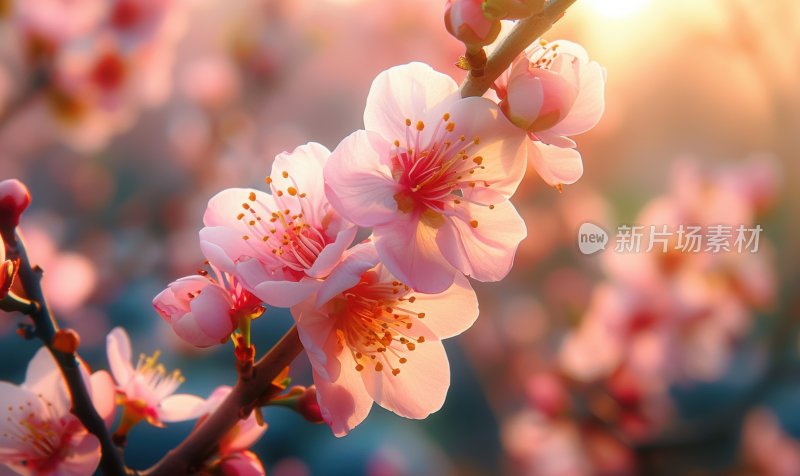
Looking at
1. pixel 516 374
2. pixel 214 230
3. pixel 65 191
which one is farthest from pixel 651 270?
pixel 65 191

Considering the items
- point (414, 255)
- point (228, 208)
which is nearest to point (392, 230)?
point (414, 255)

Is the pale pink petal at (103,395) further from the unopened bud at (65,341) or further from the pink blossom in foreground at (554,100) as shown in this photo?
the pink blossom in foreground at (554,100)

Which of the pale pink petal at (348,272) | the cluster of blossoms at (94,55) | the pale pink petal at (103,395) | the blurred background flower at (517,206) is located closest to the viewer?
the pale pink petal at (348,272)

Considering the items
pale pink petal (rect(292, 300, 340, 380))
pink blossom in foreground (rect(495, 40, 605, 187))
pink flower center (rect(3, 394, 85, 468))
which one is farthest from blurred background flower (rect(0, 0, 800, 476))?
pink flower center (rect(3, 394, 85, 468))

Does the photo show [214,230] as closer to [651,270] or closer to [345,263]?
[345,263]

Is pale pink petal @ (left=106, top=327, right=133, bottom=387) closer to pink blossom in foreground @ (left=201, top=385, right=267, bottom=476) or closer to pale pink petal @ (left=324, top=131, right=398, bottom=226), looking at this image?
pink blossom in foreground @ (left=201, top=385, right=267, bottom=476)

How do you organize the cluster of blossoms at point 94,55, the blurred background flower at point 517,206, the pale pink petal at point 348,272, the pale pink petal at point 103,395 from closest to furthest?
A: the pale pink petal at point 348,272, the pale pink petal at point 103,395, the cluster of blossoms at point 94,55, the blurred background flower at point 517,206

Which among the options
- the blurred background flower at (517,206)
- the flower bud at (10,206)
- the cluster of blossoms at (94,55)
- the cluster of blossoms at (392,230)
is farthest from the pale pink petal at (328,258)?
the cluster of blossoms at (94,55)
